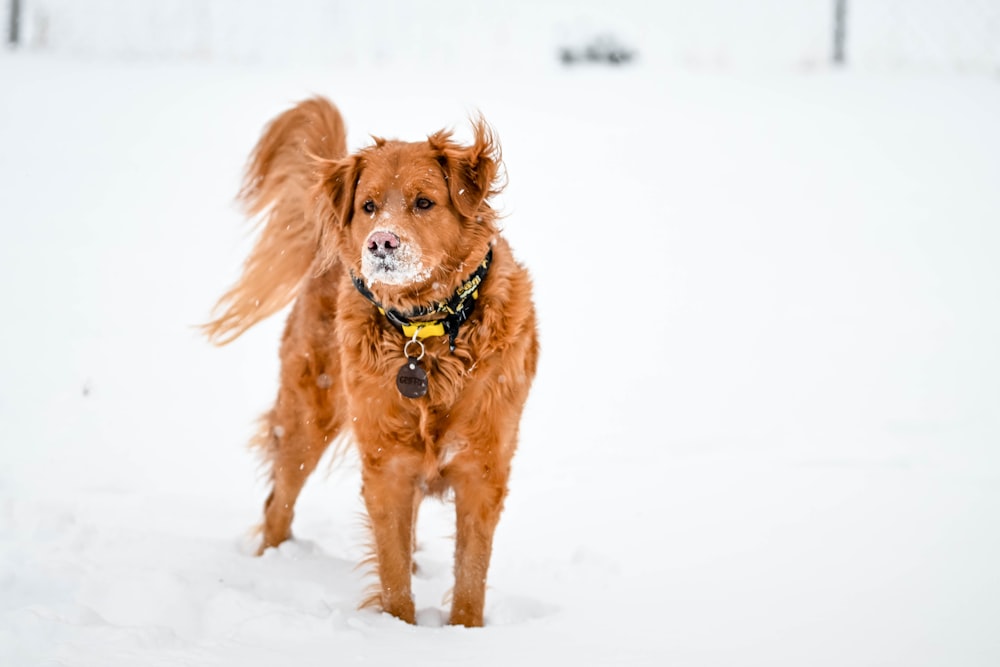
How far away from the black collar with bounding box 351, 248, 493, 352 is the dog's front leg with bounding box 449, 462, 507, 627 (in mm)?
520

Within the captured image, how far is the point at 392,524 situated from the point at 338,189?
1.34 m

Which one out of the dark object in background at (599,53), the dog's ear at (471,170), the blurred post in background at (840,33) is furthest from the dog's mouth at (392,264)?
the blurred post in background at (840,33)

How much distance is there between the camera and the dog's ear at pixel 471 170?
339 centimetres

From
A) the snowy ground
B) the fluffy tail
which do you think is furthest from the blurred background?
the fluffy tail

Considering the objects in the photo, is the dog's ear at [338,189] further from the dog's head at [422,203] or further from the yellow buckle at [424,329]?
the yellow buckle at [424,329]

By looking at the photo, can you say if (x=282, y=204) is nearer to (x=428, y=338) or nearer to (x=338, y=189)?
(x=338, y=189)

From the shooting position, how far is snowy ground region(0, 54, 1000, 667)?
3127 millimetres

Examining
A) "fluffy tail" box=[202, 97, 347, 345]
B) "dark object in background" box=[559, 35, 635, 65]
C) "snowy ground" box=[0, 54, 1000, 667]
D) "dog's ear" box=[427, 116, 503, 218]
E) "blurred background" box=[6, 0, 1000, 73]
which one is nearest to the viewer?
"snowy ground" box=[0, 54, 1000, 667]

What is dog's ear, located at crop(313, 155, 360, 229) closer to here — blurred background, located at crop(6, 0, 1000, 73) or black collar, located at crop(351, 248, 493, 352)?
black collar, located at crop(351, 248, 493, 352)

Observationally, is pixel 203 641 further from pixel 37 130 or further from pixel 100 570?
pixel 37 130

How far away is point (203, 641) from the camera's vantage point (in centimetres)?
271

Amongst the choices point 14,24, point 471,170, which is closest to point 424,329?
point 471,170

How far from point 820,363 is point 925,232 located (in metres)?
4.10

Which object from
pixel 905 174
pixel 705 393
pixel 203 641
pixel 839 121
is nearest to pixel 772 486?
pixel 705 393
